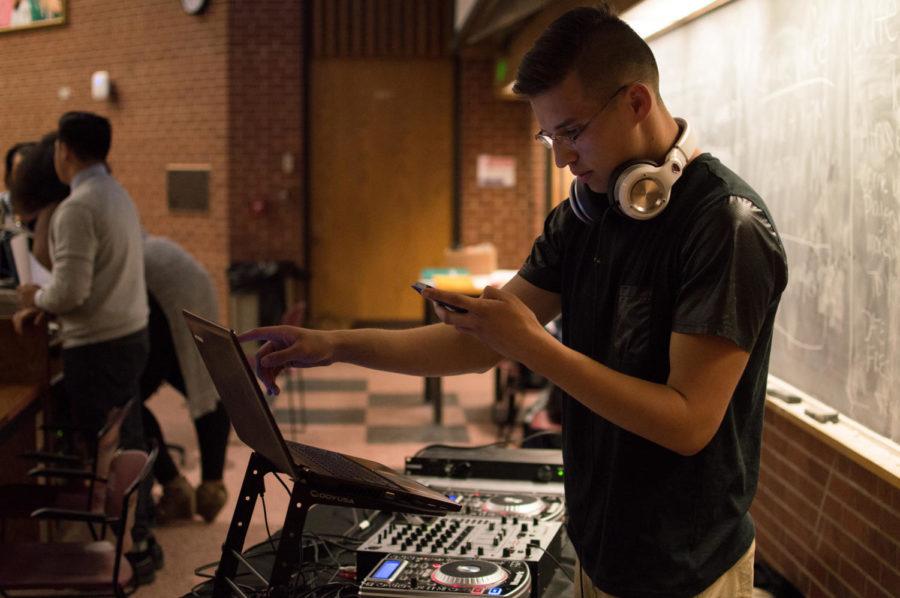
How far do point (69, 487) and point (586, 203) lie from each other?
244cm

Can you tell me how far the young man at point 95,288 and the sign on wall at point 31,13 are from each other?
20.9 ft

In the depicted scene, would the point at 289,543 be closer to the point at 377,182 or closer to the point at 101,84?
the point at 377,182

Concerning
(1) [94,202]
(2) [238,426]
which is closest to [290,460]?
(2) [238,426]

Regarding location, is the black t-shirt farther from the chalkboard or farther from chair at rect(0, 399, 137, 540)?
chair at rect(0, 399, 137, 540)

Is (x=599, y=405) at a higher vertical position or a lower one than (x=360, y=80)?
lower

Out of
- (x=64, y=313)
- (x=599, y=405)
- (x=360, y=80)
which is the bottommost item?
(x=64, y=313)

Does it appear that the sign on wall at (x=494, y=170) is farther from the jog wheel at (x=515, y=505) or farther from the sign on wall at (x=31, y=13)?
the jog wheel at (x=515, y=505)

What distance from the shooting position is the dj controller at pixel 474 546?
1468 mm

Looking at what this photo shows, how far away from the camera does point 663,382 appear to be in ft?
4.48

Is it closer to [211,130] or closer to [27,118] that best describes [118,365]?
[211,130]

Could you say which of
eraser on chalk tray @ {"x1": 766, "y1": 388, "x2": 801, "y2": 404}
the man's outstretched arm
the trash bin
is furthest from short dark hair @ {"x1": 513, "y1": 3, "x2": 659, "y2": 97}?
the trash bin

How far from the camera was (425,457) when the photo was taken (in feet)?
7.32

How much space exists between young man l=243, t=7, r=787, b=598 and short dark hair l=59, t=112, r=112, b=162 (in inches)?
93.6

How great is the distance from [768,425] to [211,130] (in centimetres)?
692
